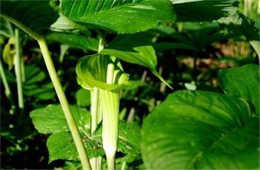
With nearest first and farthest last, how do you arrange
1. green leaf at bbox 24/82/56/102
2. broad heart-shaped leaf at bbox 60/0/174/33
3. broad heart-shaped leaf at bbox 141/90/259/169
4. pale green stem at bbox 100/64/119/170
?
1. broad heart-shaped leaf at bbox 141/90/259/169
2. broad heart-shaped leaf at bbox 60/0/174/33
3. pale green stem at bbox 100/64/119/170
4. green leaf at bbox 24/82/56/102

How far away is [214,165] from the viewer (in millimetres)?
533

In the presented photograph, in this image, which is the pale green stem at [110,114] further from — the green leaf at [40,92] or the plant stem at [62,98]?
the green leaf at [40,92]

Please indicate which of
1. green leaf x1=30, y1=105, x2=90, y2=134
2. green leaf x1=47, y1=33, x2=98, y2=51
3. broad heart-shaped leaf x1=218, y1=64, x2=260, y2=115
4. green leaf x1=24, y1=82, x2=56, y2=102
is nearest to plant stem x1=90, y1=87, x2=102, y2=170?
green leaf x1=30, y1=105, x2=90, y2=134

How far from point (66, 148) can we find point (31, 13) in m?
0.44

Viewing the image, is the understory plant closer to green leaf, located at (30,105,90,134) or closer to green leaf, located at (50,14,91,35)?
green leaf, located at (50,14,91,35)

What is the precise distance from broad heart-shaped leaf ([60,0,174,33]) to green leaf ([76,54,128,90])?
0.08 metres

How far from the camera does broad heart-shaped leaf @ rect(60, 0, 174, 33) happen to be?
666 millimetres

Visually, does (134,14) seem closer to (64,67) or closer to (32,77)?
(32,77)

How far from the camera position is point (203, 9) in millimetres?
807

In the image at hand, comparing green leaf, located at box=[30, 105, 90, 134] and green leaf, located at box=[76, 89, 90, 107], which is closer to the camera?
green leaf, located at box=[30, 105, 90, 134]

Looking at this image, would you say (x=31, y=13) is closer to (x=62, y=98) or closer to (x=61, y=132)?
(x=62, y=98)

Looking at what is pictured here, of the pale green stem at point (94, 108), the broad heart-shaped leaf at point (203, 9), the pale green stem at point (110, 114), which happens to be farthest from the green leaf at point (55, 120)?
the broad heart-shaped leaf at point (203, 9)

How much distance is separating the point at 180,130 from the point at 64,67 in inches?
71.0

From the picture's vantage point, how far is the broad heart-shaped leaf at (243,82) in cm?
73
